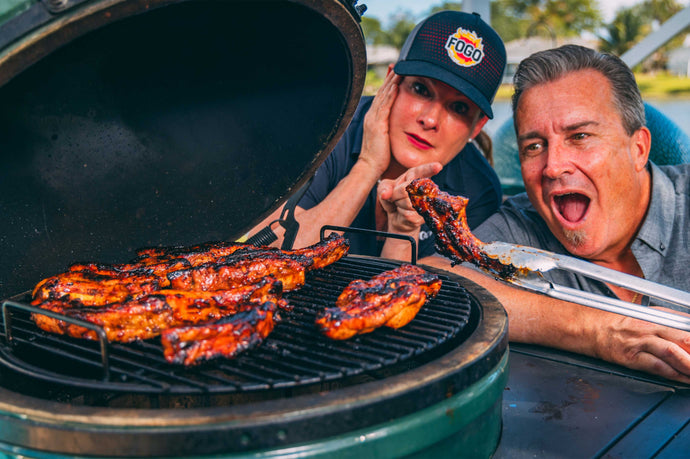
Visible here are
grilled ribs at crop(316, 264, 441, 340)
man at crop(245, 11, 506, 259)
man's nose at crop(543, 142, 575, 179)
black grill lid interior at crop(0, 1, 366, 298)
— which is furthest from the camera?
man at crop(245, 11, 506, 259)

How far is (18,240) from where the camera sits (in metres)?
2.05

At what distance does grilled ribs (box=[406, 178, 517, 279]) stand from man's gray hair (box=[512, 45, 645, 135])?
43.5 inches

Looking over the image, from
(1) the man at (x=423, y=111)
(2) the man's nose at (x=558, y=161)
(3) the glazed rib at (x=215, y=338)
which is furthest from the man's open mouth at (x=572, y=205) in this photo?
(3) the glazed rib at (x=215, y=338)

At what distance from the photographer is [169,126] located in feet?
7.88

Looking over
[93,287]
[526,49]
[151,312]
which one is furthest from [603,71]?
[526,49]

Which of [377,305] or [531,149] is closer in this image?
[377,305]

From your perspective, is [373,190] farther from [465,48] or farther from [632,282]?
[632,282]

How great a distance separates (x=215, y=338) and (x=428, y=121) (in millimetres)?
2455

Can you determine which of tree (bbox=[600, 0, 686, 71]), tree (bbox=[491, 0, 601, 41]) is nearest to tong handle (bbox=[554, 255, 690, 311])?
tree (bbox=[600, 0, 686, 71])

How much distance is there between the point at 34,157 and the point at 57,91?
0.90 ft

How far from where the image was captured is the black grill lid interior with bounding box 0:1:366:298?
1940mm

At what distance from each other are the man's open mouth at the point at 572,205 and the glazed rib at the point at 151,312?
184cm

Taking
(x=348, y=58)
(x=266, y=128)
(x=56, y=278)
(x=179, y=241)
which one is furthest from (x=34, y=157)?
(x=348, y=58)

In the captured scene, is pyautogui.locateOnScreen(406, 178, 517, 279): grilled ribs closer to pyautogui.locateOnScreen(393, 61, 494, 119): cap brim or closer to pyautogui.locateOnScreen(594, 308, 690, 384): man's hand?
pyautogui.locateOnScreen(594, 308, 690, 384): man's hand
